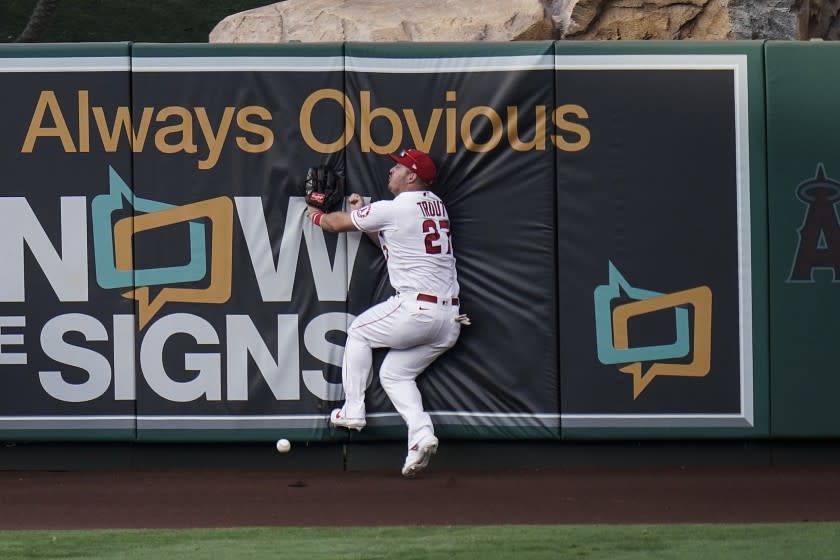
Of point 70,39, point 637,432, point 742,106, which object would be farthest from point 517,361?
point 70,39

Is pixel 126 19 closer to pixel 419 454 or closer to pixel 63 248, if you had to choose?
pixel 63 248

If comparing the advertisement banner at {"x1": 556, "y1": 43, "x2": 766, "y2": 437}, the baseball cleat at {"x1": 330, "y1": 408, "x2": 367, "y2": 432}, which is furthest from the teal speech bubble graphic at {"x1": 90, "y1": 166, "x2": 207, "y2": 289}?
the advertisement banner at {"x1": 556, "y1": 43, "x2": 766, "y2": 437}

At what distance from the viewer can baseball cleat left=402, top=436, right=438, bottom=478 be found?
8422mm

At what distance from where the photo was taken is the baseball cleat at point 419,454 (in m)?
8.42

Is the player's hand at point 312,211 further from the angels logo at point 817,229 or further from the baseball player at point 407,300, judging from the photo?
the angels logo at point 817,229

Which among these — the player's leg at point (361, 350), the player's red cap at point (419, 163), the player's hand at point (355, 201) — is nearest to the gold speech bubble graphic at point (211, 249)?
the player's hand at point (355, 201)

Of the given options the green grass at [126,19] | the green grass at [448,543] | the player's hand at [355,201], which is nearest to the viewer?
the green grass at [448,543]

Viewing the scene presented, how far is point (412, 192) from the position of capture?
8.60 meters

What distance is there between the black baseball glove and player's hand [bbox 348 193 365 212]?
0.08 metres

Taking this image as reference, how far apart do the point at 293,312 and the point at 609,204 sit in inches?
81.9

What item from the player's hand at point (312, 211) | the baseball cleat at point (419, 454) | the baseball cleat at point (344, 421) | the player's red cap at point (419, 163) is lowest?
the baseball cleat at point (419, 454)

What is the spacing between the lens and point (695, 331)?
8.84m

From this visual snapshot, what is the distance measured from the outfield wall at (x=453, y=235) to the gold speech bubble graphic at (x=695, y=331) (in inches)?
0.5

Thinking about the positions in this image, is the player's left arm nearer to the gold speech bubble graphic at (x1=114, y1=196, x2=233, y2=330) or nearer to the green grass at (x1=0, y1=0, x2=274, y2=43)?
the gold speech bubble graphic at (x1=114, y1=196, x2=233, y2=330)
